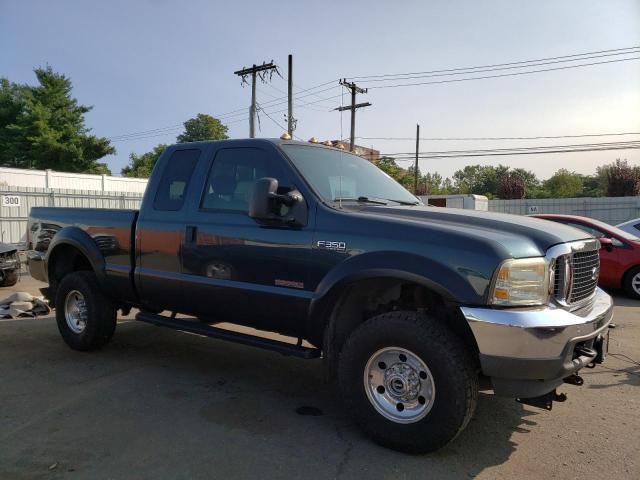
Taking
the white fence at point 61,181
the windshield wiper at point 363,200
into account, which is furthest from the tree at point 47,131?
the windshield wiper at point 363,200

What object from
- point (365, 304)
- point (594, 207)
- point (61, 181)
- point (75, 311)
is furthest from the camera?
point (61, 181)

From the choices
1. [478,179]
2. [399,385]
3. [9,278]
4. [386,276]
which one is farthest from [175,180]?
[478,179]

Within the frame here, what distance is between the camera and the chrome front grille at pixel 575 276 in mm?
3090

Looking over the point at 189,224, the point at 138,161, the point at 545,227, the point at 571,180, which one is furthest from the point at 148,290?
the point at 571,180

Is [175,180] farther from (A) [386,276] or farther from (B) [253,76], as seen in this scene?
(B) [253,76]

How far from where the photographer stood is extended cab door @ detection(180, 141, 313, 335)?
373cm

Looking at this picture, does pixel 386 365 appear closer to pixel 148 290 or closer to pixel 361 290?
pixel 361 290

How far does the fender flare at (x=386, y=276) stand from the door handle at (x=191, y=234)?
132 cm

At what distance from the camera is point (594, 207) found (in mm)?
23500

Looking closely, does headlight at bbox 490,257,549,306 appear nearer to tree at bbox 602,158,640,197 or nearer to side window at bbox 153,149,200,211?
side window at bbox 153,149,200,211

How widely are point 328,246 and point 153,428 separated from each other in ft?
5.83

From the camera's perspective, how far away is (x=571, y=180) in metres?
76.3

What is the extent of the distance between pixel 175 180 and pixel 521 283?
10.3ft

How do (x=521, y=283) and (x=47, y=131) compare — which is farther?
(x=47, y=131)
